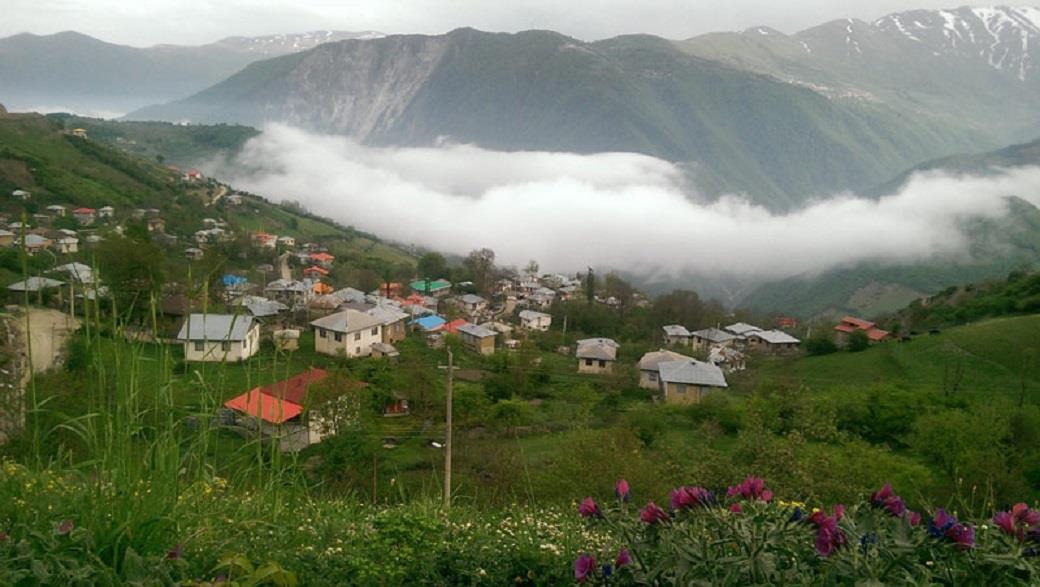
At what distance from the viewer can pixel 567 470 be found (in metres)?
11.6

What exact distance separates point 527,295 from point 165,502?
6022 cm

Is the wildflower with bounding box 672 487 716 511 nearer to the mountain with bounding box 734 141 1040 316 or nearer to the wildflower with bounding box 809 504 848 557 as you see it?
the wildflower with bounding box 809 504 848 557

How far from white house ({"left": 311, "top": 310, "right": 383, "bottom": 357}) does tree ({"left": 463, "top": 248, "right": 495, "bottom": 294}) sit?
28.9m

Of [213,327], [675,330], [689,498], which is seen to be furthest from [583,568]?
[675,330]

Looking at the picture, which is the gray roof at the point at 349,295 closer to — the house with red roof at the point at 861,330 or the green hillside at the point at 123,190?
the green hillside at the point at 123,190

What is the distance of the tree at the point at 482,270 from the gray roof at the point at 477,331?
2226 centimetres

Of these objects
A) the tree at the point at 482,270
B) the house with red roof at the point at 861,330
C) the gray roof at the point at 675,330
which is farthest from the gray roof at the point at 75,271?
the tree at the point at 482,270

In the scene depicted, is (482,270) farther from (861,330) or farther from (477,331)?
(861,330)

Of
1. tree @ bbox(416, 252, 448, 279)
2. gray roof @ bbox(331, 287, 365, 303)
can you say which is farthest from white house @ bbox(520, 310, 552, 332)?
tree @ bbox(416, 252, 448, 279)

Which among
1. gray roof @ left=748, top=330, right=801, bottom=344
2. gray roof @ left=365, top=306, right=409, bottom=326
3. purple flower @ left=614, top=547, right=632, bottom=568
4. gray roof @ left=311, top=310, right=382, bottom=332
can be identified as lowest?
gray roof @ left=748, top=330, right=801, bottom=344

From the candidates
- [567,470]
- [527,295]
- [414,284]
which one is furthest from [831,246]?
[567,470]

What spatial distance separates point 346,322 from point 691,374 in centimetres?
1555

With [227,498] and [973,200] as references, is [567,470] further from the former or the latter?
[973,200]

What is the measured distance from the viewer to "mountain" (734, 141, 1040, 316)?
76000mm
